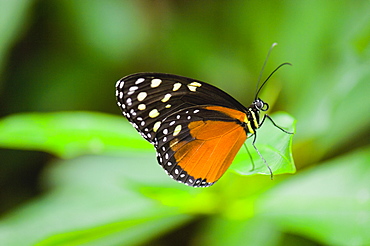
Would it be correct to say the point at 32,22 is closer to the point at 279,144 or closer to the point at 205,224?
the point at 205,224

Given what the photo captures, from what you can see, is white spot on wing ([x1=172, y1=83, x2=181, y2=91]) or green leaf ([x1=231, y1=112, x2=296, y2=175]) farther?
white spot on wing ([x1=172, y1=83, x2=181, y2=91])

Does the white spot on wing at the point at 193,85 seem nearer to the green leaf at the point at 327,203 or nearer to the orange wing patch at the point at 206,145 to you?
the orange wing patch at the point at 206,145

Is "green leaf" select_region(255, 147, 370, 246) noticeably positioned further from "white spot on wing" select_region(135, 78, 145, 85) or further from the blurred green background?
"white spot on wing" select_region(135, 78, 145, 85)

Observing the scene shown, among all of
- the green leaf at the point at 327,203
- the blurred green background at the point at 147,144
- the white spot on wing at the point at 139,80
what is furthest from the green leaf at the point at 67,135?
the green leaf at the point at 327,203

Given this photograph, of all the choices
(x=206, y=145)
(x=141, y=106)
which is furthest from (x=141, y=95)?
(x=206, y=145)

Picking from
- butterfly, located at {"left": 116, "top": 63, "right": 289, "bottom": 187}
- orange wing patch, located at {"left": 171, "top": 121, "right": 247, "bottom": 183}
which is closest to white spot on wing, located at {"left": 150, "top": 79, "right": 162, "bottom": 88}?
butterfly, located at {"left": 116, "top": 63, "right": 289, "bottom": 187}

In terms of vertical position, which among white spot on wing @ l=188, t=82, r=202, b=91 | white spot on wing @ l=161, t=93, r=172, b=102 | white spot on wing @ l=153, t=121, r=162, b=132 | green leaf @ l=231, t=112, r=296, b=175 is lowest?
green leaf @ l=231, t=112, r=296, b=175
